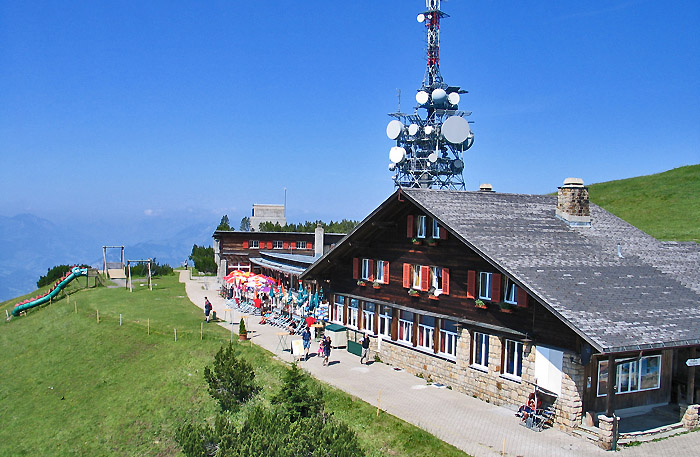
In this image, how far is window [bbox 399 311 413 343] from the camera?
2584 cm

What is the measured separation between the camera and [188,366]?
2858cm

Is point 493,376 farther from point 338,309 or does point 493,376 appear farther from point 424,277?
point 338,309

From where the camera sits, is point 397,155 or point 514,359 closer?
point 514,359

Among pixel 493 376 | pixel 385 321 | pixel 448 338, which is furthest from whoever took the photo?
pixel 385 321

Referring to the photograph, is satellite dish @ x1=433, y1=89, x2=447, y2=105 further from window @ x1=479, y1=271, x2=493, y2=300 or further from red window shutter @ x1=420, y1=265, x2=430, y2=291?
window @ x1=479, y1=271, x2=493, y2=300

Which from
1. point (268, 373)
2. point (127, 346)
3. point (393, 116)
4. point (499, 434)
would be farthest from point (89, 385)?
point (393, 116)

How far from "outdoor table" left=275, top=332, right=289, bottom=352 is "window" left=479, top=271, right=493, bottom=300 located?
38.1 feet

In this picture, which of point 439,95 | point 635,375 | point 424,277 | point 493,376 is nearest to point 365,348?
point 424,277

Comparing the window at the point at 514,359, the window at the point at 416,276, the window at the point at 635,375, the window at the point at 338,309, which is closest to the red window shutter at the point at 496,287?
the window at the point at 514,359

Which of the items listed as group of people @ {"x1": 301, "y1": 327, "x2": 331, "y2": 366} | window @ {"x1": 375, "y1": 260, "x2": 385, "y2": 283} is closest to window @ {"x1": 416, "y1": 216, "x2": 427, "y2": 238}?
window @ {"x1": 375, "y1": 260, "x2": 385, "y2": 283}

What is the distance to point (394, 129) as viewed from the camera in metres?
72.7

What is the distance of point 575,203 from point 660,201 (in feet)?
132

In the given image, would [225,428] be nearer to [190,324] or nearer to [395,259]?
[395,259]

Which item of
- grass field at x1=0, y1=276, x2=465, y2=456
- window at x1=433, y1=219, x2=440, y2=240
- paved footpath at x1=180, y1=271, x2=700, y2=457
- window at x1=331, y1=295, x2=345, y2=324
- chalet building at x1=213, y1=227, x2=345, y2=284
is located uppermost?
window at x1=433, y1=219, x2=440, y2=240
